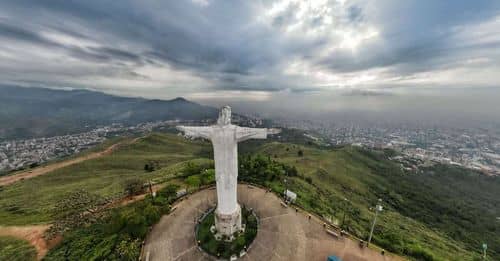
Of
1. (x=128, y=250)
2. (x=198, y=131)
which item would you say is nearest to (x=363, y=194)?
(x=198, y=131)

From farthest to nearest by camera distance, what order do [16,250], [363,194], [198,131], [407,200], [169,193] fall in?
Result: [407,200]
[363,194]
[169,193]
[16,250]
[198,131]

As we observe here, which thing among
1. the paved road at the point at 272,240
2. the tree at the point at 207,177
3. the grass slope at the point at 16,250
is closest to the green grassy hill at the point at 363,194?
the grass slope at the point at 16,250

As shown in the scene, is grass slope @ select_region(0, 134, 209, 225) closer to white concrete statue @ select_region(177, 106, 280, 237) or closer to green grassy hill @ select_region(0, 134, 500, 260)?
green grassy hill @ select_region(0, 134, 500, 260)

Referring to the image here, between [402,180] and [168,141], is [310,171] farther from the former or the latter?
[168,141]

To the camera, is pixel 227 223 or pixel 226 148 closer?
pixel 226 148

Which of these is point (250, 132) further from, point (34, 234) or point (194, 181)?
point (34, 234)

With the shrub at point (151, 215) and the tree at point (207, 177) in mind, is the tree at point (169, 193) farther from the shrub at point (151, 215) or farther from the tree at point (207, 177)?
the tree at point (207, 177)
